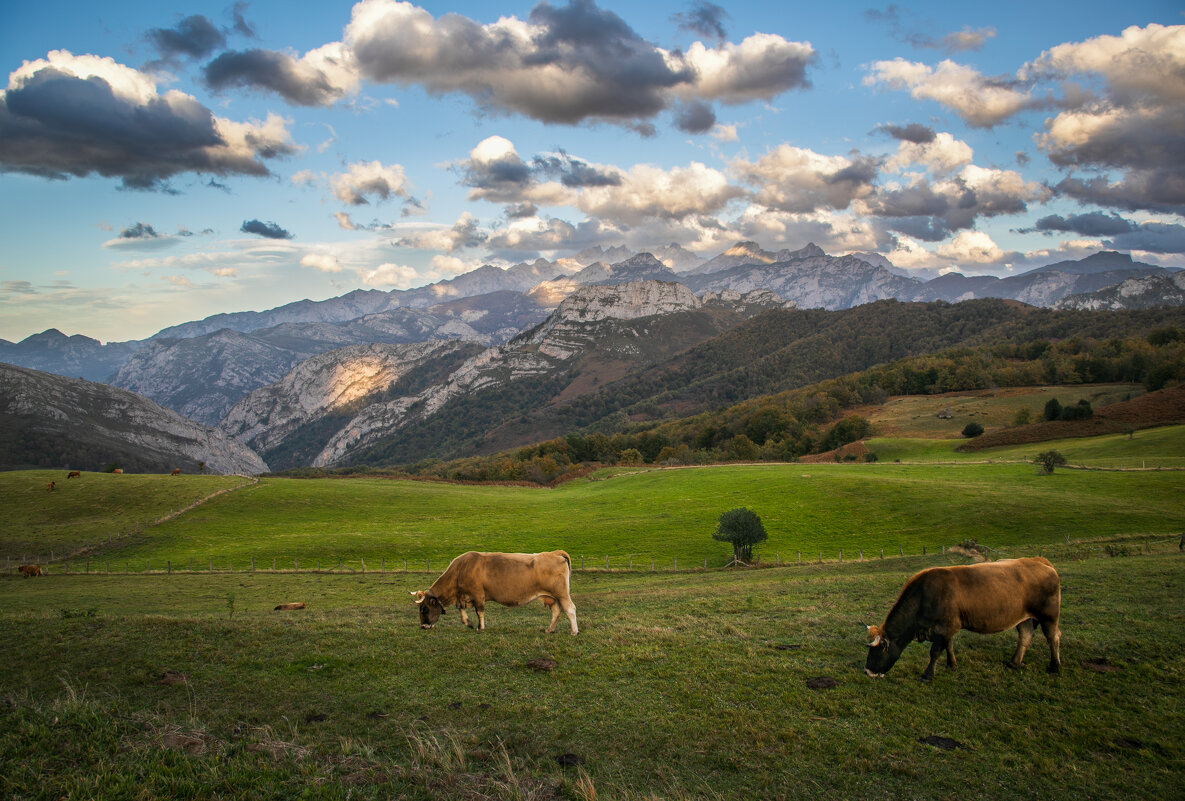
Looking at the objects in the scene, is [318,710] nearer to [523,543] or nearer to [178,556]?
[523,543]

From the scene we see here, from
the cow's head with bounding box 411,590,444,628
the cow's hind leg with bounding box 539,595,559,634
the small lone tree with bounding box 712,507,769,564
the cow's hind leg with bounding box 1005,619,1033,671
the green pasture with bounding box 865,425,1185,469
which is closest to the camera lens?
the cow's hind leg with bounding box 1005,619,1033,671

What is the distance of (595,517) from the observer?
5678 centimetres

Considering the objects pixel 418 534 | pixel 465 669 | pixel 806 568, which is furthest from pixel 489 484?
pixel 465 669

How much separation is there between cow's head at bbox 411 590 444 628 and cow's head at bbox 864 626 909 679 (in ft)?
38.8

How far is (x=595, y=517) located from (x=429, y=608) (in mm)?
39851

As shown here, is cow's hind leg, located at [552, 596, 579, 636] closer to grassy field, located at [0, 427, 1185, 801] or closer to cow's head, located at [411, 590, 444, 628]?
grassy field, located at [0, 427, 1185, 801]

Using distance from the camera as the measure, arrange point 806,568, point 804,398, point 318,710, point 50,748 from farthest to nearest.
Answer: point 804,398
point 806,568
point 318,710
point 50,748

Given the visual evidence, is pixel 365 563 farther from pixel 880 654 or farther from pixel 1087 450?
pixel 1087 450

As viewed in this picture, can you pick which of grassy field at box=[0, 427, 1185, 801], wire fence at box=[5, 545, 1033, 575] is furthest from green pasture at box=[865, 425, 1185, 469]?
wire fence at box=[5, 545, 1033, 575]

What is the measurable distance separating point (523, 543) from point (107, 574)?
28420 mm

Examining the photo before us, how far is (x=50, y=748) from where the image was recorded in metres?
8.68

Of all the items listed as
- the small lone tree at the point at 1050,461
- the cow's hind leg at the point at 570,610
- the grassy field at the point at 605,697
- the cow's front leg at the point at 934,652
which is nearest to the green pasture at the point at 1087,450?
the small lone tree at the point at 1050,461

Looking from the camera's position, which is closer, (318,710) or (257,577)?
(318,710)

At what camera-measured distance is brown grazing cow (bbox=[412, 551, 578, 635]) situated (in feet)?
54.7
